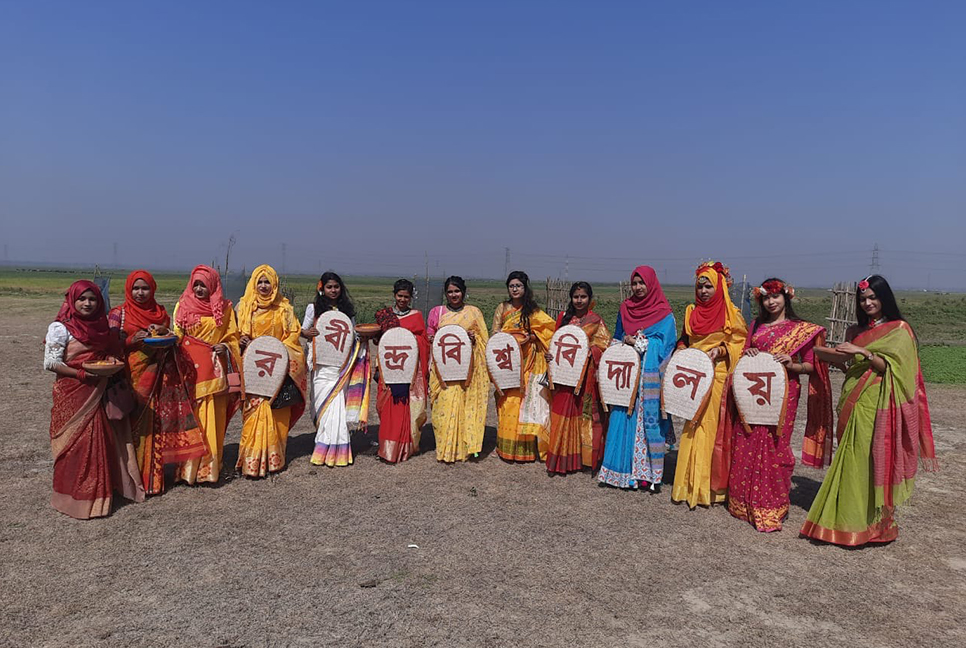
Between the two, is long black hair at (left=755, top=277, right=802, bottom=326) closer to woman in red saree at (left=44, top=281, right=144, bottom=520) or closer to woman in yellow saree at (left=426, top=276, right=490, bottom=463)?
woman in yellow saree at (left=426, top=276, right=490, bottom=463)

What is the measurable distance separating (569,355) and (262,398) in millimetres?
2824

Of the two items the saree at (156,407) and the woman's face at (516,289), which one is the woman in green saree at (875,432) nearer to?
the woman's face at (516,289)

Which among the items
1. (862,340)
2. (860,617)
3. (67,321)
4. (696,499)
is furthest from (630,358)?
(67,321)

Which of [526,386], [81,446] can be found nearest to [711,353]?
[526,386]

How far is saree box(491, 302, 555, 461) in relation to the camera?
6.19 m

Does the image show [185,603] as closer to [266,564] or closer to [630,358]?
[266,564]

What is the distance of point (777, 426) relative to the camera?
4.72 m

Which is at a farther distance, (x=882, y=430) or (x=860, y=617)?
(x=882, y=430)

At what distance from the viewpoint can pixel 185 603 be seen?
3.51 metres

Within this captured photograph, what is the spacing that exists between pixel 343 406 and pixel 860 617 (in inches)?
175

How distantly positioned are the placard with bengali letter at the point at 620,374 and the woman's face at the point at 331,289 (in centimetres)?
264

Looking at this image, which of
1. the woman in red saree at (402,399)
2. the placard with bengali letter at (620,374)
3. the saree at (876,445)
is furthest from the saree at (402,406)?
the saree at (876,445)

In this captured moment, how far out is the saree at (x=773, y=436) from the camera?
4719mm

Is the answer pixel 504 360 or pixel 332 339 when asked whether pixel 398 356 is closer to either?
pixel 332 339
